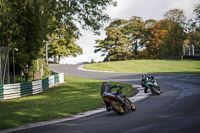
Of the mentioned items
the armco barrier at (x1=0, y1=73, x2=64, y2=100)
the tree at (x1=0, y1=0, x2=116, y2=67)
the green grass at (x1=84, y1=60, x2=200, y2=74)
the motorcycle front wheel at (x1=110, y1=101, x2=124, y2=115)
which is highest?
the tree at (x1=0, y1=0, x2=116, y2=67)

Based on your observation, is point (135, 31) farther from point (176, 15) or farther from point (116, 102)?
point (116, 102)

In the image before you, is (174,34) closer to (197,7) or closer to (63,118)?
(197,7)

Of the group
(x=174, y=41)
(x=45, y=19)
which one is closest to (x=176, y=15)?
(x=174, y=41)

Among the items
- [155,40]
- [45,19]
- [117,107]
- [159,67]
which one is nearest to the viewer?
[117,107]

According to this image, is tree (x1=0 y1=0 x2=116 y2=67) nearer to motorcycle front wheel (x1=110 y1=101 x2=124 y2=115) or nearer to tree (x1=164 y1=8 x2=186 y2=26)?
motorcycle front wheel (x1=110 y1=101 x2=124 y2=115)

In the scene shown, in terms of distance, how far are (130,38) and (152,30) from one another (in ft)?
24.7

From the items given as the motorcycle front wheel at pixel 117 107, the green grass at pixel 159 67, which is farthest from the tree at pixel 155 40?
the motorcycle front wheel at pixel 117 107

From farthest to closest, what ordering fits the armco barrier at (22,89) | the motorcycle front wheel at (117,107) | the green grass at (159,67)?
the green grass at (159,67) < the armco barrier at (22,89) < the motorcycle front wheel at (117,107)

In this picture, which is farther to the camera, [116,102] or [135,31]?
[135,31]

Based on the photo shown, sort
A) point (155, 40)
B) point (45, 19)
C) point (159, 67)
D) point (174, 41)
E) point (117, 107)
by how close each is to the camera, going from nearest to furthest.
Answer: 1. point (117, 107)
2. point (45, 19)
3. point (159, 67)
4. point (174, 41)
5. point (155, 40)

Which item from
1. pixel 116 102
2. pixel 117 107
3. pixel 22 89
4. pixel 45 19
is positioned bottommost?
pixel 22 89

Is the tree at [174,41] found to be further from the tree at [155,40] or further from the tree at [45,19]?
the tree at [45,19]

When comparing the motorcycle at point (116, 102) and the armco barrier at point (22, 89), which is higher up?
the motorcycle at point (116, 102)

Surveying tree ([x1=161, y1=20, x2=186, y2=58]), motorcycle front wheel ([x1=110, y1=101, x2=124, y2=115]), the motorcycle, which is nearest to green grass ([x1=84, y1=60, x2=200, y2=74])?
tree ([x1=161, y1=20, x2=186, y2=58])
